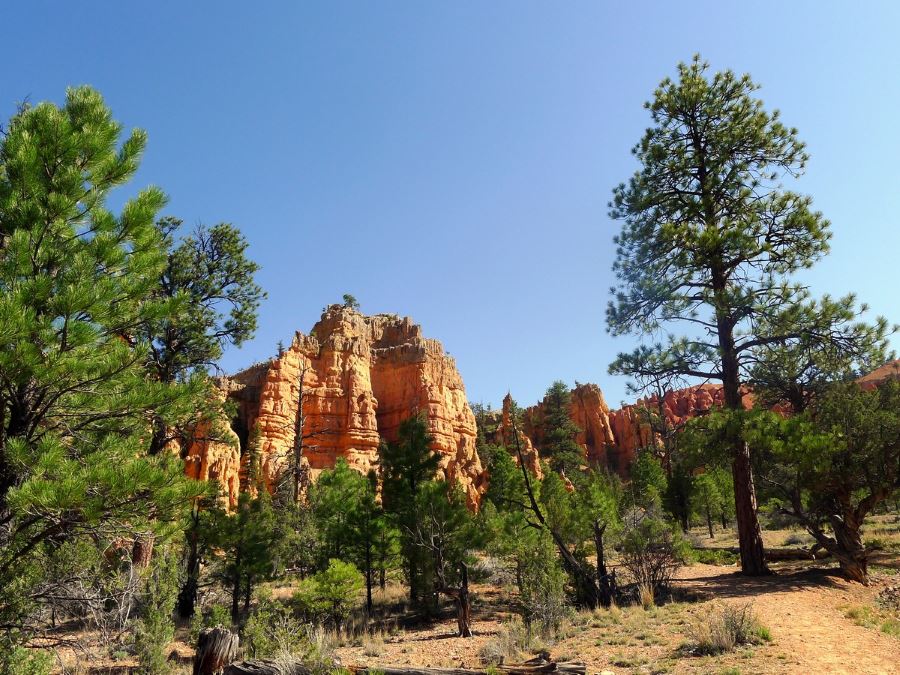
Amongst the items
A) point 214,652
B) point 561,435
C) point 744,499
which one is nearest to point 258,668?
point 214,652

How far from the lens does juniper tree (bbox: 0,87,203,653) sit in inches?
205

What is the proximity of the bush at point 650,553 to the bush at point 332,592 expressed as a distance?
290 inches

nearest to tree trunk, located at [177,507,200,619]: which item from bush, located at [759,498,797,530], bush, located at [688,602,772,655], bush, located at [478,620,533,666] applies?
bush, located at [478,620,533,666]

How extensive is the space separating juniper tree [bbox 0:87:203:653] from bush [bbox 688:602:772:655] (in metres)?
7.45

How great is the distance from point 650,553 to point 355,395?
126ft

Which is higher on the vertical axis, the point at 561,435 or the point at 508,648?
the point at 561,435

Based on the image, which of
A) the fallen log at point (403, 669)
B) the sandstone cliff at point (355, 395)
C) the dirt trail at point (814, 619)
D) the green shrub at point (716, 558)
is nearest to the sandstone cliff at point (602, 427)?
the sandstone cliff at point (355, 395)

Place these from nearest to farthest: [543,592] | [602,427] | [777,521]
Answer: [543,592], [777,521], [602,427]

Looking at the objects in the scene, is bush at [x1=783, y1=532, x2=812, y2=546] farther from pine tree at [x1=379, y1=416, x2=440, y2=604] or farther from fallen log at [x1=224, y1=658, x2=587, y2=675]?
fallen log at [x1=224, y1=658, x2=587, y2=675]

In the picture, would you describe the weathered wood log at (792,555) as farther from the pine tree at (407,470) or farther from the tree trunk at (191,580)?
the tree trunk at (191,580)

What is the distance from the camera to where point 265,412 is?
146 ft

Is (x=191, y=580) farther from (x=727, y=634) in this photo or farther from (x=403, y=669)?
(x=727, y=634)

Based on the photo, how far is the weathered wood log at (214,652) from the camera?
6.97 meters

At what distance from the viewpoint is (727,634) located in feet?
25.4
